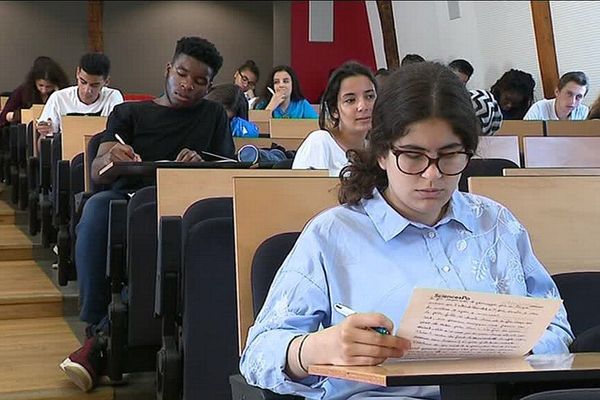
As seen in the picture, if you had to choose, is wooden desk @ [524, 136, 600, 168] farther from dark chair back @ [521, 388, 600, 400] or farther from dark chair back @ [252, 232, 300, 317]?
dark chair back @ [521, 388, 600, 400]

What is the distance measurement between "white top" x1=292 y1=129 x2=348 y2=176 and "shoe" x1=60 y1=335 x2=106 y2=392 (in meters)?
0.95

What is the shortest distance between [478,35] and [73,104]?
16.8 ft

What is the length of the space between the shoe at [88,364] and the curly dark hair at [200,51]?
3.83 feet

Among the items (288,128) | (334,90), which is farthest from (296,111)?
(334,90)

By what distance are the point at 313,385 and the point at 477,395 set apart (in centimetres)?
36

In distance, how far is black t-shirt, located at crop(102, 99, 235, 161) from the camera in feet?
12.2

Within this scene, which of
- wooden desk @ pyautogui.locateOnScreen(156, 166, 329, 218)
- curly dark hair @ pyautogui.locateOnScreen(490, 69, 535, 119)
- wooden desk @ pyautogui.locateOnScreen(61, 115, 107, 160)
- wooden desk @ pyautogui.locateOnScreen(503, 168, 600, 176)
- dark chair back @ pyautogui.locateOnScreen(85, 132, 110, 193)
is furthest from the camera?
curly dark hair @ pyautogui.locateOnScreen(490, 69, 535, 119)

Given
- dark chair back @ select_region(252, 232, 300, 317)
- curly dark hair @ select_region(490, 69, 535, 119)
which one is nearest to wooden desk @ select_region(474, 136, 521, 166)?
dark chair back @ select_region(252, 232, 300, 317)

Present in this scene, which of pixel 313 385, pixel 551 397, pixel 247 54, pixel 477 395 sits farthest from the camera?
pixel 247 54

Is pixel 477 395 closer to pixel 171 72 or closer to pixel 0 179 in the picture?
pixel 171 72

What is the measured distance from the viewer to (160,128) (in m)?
3.74

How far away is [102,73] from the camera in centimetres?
545

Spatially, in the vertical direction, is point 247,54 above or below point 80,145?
above

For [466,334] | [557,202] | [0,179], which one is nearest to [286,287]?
[466,334]
